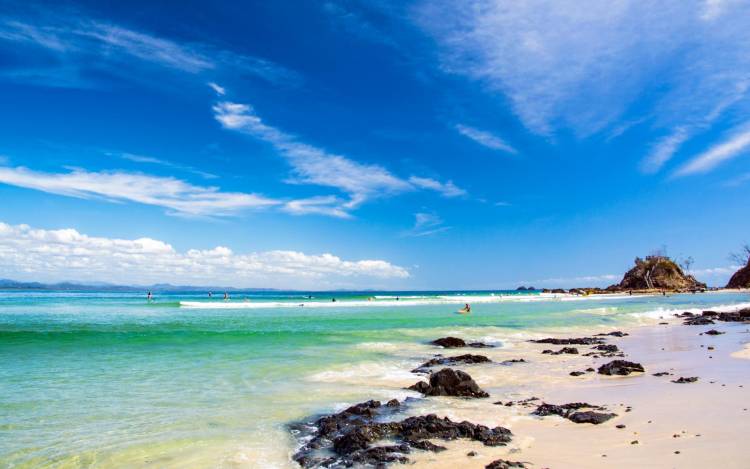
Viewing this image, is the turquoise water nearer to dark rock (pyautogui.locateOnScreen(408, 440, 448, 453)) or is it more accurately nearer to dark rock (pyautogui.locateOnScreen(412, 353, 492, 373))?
dark rock (pyautogui.locateOnScreen(412, 353, 492, 373))

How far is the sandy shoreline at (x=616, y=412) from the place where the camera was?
22.2 ft

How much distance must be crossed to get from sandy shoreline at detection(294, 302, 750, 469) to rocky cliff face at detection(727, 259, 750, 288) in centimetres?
11728

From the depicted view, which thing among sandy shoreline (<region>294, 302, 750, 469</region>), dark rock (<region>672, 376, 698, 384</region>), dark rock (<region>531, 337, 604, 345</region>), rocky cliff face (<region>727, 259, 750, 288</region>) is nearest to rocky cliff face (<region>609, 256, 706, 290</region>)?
rocky cliff face (<region>727, 259, 750, 288</region>)

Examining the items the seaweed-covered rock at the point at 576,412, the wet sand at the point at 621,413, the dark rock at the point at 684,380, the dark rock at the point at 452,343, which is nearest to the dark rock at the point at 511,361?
the wet sand at the point at 621,413

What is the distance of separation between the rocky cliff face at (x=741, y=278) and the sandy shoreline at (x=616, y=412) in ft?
385

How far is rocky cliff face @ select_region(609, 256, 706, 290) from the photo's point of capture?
111750 mm

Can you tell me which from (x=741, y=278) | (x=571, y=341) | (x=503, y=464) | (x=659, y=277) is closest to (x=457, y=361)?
(x=571, y=341)

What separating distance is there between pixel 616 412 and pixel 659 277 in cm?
12277

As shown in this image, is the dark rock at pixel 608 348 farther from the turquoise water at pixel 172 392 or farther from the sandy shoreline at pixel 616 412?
the turquoise water at pixel 172 392

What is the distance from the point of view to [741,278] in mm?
112250

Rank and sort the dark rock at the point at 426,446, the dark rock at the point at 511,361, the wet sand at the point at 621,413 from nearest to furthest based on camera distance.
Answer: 1. the wet sand at the point at 621,413
2. the dark rock at the point at 426,446
3. the dark rock at the point at 511,361

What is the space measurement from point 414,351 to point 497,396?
29.8ft

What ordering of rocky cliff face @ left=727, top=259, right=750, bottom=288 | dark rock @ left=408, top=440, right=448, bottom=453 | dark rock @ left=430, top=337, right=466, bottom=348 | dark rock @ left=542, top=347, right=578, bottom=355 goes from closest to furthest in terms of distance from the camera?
dark rock @ left=408, top=440, right=448, bottom=453 → dark rock @ left=542, top=347, right=578, bottom=355 → dark rock @ left=430, top=337, right=466, bottom=348 → rocky cliff face @ left=727, top=259, right=750, bottom=288

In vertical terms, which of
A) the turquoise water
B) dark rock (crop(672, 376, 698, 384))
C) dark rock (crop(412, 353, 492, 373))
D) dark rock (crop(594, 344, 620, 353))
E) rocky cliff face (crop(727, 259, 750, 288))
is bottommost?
the turquoise water
